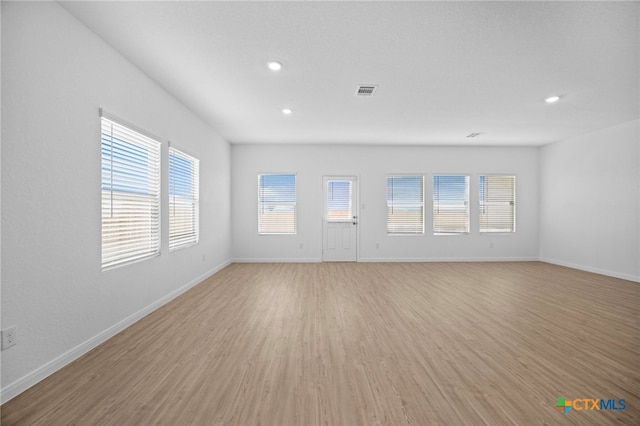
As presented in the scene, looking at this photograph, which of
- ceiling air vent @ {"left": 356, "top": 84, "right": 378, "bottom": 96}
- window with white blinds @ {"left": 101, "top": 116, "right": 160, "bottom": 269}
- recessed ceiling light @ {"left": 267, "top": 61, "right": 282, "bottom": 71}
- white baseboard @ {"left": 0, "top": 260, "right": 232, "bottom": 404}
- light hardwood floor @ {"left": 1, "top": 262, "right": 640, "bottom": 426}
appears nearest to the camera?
light hardwood floor @ {"left": 1, "top": 262, "right": 640, "bottom": 426}

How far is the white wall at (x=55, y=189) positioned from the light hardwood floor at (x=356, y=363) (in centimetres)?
27

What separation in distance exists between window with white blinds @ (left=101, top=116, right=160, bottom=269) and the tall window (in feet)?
10.5

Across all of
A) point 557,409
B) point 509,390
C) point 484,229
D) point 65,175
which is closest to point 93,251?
point 65,175

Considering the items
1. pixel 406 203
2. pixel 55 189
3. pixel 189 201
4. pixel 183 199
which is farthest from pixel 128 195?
pixel 406 203

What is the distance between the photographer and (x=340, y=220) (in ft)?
22.0

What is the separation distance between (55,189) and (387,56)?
315 cm

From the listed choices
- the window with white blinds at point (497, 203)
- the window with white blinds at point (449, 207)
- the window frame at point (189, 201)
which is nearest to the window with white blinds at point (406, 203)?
the window with white blinds at point (449, 207)

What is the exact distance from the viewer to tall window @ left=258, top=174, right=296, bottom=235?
6617 mm

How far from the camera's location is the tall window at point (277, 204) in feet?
21.7

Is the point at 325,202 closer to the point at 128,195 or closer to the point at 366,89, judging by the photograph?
the point at 366,89

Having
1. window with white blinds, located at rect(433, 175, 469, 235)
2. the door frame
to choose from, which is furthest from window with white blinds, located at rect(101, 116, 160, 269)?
window with white blinds, located at rect(433, 175, 469, 235)

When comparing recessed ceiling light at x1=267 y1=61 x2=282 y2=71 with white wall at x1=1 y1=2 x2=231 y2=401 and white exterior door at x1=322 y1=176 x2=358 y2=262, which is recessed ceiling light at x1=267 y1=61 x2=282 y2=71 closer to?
white wall at x1=1 y1=2 x2=231 y2=401

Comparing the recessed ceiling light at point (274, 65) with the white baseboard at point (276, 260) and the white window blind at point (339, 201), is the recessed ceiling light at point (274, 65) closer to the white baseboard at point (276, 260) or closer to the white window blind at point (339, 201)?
the white window blind at point (339, 201)

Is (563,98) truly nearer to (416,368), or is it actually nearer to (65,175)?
(416,368)
